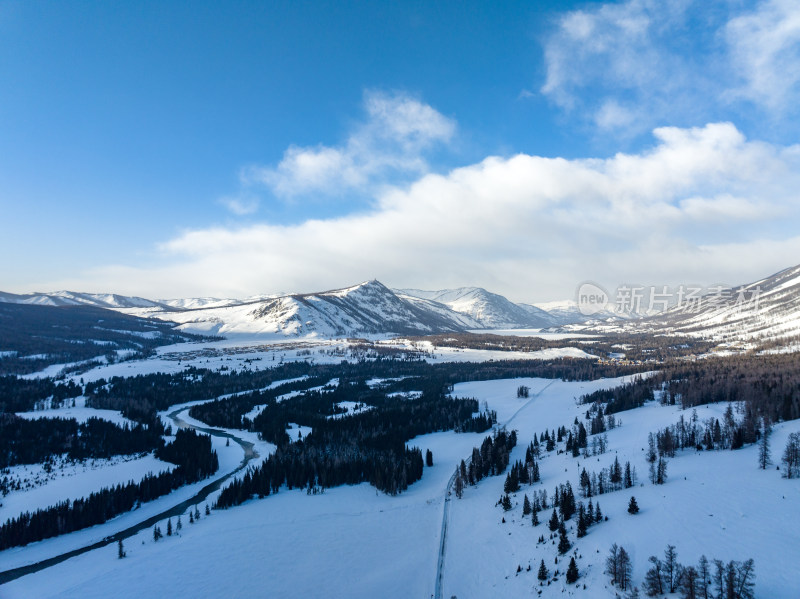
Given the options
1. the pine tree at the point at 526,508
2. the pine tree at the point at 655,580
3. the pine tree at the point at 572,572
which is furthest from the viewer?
the pine tree at the point at 526,508

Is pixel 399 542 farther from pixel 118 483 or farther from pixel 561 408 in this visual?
pixel 561 408

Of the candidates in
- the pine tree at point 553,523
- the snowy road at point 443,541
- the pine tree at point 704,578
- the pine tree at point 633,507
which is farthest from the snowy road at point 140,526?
the pine tree at point 704,578

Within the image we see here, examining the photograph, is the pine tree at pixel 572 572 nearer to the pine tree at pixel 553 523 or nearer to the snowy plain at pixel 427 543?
the snowy plain at pixel 427 543

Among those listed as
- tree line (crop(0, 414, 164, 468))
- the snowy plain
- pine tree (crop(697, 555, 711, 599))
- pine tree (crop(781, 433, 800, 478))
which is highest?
pine tree (crop(781, 433, 800, 478))

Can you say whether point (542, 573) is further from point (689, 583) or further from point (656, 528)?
point (689, 583)

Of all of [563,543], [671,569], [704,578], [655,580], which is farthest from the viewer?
[563,543]

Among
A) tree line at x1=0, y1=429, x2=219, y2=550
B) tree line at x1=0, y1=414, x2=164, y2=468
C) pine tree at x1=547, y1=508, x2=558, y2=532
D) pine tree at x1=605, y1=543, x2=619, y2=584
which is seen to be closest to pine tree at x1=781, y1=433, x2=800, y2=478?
pine tree at x1=605, y1=543, x2=619, y2=584

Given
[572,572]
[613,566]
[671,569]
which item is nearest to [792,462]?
[671,569]

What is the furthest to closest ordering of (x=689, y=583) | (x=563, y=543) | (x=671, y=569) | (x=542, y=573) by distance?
(x=563, y=543) → (x=542, y=573) → (x=671, y=569) → (x=689, y=583)

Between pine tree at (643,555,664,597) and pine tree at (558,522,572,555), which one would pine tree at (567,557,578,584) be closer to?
pine tree at (558,522,572,555)
